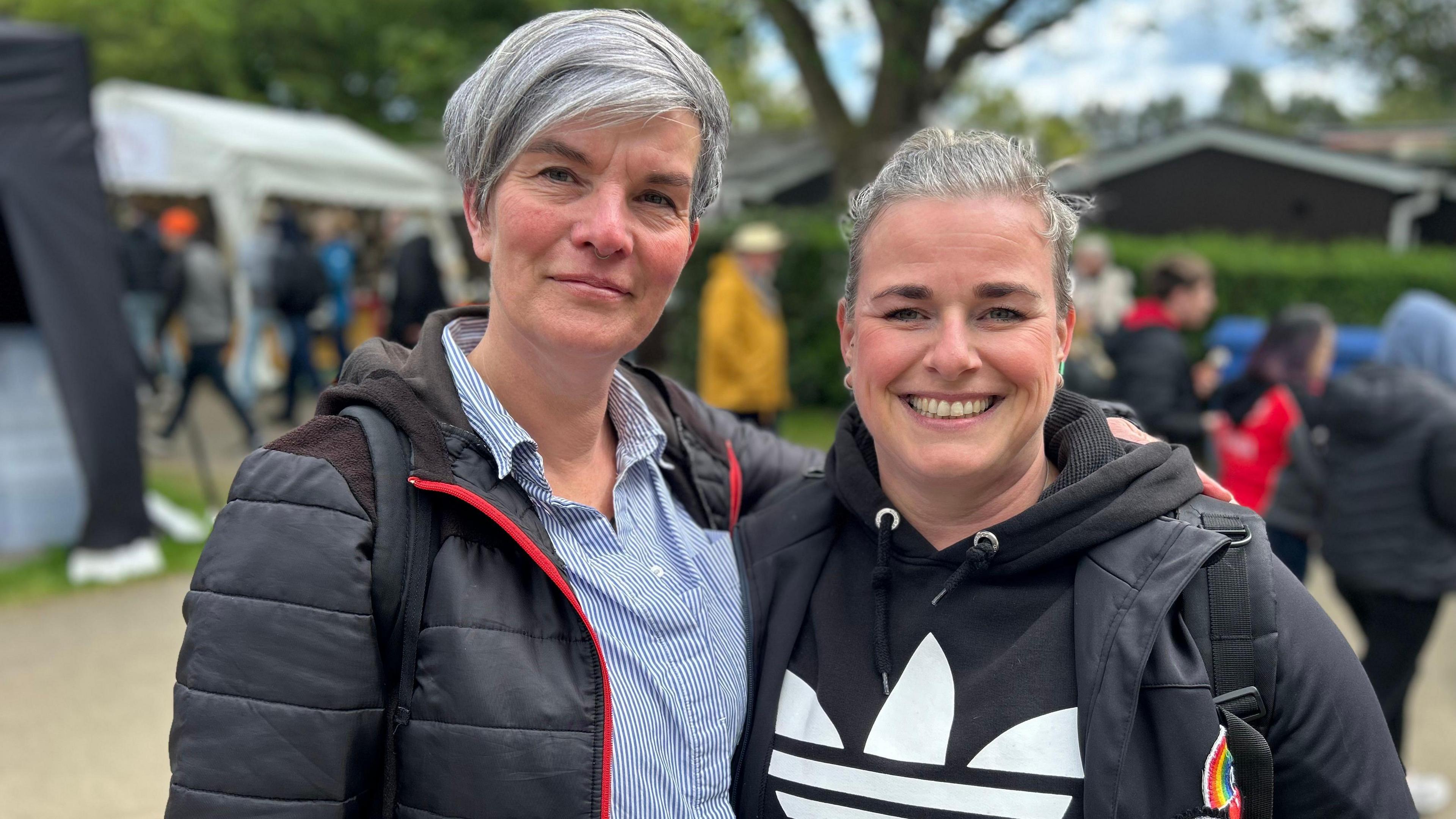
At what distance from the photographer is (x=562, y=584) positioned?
1.48 m

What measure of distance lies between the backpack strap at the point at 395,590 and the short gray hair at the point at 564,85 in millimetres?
476

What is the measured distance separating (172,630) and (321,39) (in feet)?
89.2

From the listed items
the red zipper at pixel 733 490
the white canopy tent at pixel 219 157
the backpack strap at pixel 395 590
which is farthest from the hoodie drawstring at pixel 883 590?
the white canopy tent at pixel 219 157

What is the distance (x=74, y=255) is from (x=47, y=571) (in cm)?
175

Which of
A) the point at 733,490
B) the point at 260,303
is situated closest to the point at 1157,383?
the point at 733,490

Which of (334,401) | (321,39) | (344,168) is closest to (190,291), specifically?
(344,168)

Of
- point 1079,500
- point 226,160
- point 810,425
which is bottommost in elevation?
point 810,425

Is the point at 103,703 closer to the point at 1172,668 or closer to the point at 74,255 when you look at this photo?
the point at 74,255

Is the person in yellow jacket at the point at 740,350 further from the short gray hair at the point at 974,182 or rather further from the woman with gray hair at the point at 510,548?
the short gray hair at the point at 974,182

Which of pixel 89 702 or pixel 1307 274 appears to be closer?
pixel 89 702

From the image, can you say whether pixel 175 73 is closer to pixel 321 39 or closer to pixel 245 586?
pixel 321 39

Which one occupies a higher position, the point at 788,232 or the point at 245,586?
the point at 245,586

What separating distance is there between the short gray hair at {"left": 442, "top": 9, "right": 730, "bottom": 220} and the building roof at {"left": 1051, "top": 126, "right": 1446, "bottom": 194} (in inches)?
709

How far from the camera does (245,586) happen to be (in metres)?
1.31
